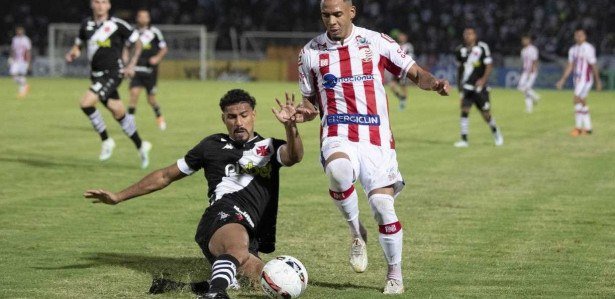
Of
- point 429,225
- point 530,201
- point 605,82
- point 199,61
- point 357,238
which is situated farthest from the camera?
point 199,61

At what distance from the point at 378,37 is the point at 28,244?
4.02m

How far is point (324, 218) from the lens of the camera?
12.4 m

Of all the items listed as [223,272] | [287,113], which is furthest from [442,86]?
[223,272]

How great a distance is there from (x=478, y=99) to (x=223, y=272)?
1588 centimetres

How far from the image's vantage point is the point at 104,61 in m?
17.8

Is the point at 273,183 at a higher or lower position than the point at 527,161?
higher

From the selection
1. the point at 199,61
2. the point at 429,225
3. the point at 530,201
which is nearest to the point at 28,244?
the point at 429,225

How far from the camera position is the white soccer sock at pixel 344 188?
321 inches

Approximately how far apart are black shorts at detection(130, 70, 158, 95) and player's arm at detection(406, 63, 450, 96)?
1837 cm

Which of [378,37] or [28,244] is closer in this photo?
[378,37]

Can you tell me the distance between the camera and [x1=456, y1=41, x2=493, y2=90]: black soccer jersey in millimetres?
22844

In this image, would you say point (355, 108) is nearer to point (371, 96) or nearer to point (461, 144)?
point (371, 96)

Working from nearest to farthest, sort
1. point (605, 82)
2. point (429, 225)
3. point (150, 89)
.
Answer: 1. point (429, 225)
2. point (150, 89)
3. point (605, 82)

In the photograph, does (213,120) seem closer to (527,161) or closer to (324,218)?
(527,161)
